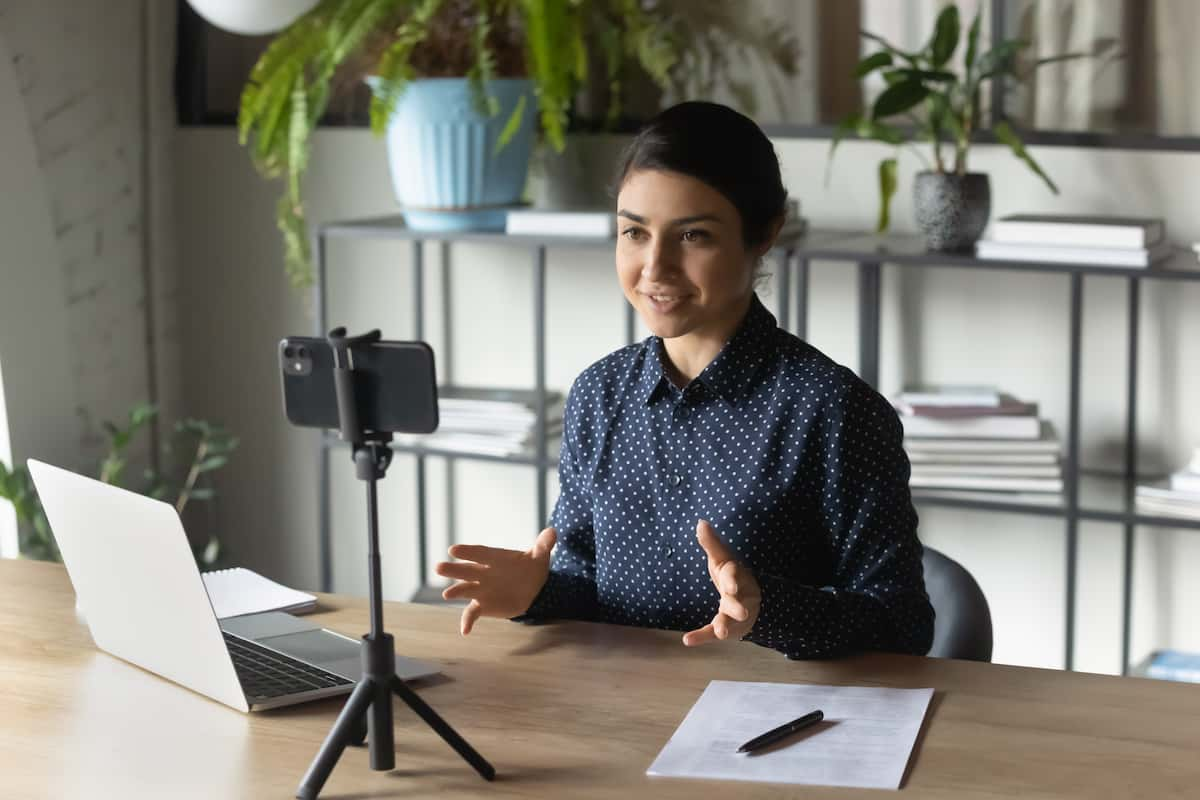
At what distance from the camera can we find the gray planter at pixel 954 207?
271 centimetres

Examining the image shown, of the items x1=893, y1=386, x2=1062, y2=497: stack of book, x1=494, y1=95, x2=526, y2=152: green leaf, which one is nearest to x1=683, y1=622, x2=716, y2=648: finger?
x1=893, y1=386, x2=1062, y2=497: stack of book

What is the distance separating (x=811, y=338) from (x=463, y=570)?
167 centimetres

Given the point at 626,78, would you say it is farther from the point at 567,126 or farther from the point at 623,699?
the point at 623,699

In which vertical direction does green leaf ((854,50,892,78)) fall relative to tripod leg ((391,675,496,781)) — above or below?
above

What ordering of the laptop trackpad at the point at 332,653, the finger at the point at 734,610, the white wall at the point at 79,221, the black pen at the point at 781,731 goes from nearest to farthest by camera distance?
the black pen at the point at 781,731 < the finger at the point at 734,610 < the laptop trackpad at the point at 332,653 < the white wall at the point at 79,221

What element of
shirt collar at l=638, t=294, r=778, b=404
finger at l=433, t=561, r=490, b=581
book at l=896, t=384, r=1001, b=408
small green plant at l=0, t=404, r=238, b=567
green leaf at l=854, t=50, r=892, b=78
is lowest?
small green plant at l=0, t=404, r=238, b=567

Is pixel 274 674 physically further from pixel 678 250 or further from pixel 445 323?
pixel 445 323

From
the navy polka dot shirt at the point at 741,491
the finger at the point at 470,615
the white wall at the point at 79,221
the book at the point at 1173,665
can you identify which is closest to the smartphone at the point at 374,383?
the finger at the point at 470,615

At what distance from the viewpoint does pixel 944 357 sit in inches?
119

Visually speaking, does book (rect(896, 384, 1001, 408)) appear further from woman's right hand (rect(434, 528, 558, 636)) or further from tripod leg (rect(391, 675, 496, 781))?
tripod leg (rect(391, 675, 496, 781))

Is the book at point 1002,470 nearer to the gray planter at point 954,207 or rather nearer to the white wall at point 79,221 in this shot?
the gray planter at point 954,207

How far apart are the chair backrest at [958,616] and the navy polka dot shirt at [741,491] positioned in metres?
0.08

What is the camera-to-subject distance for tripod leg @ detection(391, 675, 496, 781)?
4.22 feet

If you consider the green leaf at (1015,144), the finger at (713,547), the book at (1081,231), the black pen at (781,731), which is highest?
the green leaf at (1015,144)
